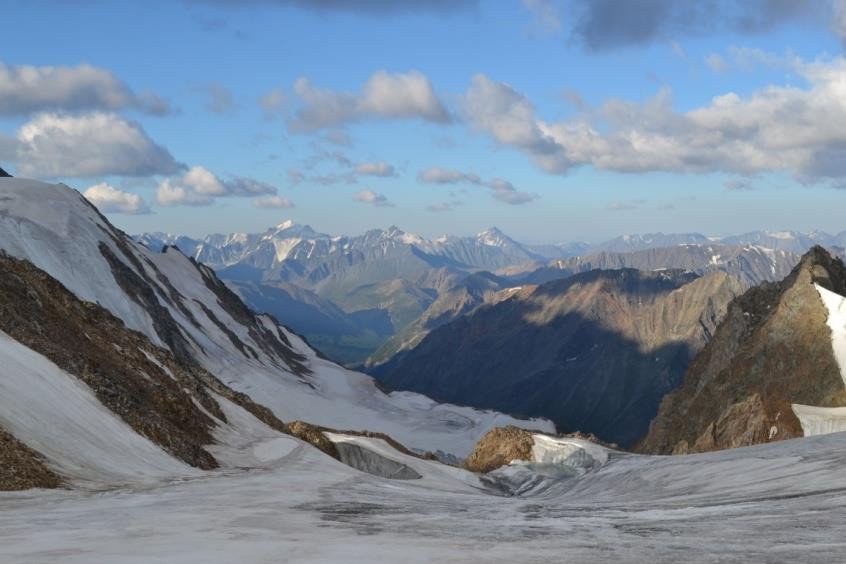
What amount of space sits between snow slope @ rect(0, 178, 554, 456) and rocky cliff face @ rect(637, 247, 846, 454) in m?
36.5

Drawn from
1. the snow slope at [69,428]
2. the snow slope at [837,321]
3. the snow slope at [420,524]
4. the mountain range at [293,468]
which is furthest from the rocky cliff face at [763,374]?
the snow slope at [69,428]

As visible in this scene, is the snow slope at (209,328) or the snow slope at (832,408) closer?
the snow slope at (832,408)

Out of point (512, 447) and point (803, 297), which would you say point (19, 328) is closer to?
point (512, 447)

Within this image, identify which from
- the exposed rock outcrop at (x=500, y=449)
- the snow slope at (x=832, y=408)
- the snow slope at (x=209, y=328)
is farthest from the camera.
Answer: the snow slope at (x=209, y=328)

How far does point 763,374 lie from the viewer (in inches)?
3853

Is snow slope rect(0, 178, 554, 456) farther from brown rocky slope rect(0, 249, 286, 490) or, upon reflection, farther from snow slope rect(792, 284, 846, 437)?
snow slope rect(792, 284, 846, 437)

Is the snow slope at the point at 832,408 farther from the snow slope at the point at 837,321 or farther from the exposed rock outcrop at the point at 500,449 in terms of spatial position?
the exposed rock outcrop at the point at 500,449

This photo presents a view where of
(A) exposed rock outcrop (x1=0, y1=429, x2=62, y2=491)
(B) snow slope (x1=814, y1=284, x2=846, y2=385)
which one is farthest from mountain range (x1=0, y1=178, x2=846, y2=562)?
(B) snow slope (x1=814, y1=284, x2=846, y2=385)

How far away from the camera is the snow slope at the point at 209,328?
3457 inches

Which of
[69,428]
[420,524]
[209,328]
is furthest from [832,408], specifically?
[209,328]

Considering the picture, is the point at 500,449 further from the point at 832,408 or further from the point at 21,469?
the point at 21,469

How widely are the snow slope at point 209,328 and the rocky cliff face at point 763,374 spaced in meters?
36.5

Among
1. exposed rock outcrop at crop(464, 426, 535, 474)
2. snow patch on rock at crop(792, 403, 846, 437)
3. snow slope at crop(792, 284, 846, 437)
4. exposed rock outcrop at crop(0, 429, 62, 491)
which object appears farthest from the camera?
snow slope at crop(792, 284, 846, 437)

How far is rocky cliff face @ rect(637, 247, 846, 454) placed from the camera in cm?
8512
